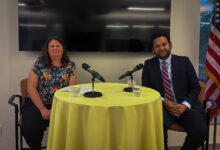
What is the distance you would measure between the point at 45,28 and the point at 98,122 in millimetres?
1873

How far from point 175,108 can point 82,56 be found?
Answer: 1501mm

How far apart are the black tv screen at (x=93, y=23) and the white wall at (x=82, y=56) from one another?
5.5 inches

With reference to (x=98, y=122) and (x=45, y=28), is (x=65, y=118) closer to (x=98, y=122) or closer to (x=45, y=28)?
(x=98, y=122)

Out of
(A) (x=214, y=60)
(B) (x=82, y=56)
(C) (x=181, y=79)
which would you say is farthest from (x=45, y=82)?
(A) (x=214, y=60)

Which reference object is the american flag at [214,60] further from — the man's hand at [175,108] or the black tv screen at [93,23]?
the man's hand at [175,108]

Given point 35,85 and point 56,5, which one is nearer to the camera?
point 35,85

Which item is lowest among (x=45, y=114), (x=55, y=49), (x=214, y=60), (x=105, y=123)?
(x=45, y=114)

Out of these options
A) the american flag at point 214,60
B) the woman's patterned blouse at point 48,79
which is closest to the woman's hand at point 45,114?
the woman's patterned blouse at point 48,79

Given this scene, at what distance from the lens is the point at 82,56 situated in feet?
10.2

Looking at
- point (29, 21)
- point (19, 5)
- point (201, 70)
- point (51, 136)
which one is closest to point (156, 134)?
point (51, 136)

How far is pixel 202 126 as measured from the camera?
2225 millimetres

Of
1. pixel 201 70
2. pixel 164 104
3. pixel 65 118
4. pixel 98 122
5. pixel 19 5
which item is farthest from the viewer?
pixel 201 70

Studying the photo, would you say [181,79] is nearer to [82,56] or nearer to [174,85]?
[174,85]

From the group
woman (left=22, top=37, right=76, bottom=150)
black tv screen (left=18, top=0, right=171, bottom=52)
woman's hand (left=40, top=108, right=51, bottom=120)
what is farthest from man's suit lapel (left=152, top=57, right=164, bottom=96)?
woman's hand (left=40, top=108, right=51, bottom=120)
